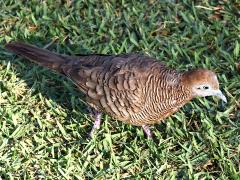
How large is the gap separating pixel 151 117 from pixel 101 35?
5.19ft

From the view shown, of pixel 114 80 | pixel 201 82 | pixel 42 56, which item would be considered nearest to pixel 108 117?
pixel 114 80

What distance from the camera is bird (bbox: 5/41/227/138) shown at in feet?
13.5

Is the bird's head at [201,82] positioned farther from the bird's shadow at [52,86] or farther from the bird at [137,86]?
the bird's shadow at [52,86]

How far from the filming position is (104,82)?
4.34 metres

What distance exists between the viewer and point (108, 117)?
4.80 m

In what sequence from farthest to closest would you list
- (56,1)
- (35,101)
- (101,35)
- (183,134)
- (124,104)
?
(56,1)
(101,35)
(35,101)
(183,134)
(124,104)

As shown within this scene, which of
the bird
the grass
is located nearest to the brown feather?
the bird

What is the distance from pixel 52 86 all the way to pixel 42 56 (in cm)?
51

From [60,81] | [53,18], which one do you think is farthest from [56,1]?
[60,81]

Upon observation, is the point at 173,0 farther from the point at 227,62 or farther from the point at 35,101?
the point at 35,101

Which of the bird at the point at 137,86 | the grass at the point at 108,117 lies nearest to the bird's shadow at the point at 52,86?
the grass at the point at 108,117

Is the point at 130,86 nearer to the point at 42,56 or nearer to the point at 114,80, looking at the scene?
the point at 114,80

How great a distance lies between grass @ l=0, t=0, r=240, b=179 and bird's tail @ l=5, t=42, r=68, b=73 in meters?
0.39

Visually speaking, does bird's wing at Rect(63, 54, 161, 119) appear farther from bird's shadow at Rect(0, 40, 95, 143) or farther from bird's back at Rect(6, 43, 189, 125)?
bird's shadow at Rect(0, 40, 95, 143)
